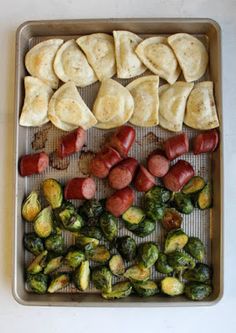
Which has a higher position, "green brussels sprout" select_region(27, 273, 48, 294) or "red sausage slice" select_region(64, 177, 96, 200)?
"red sausage slice" select_region(64, 177, 96, 200)

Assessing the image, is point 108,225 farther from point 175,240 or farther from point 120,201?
point 175,240

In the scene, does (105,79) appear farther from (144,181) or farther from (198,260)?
(198,260)

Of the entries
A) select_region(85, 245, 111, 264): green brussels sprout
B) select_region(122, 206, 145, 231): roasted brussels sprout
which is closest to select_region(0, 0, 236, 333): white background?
select_region(85, 245, 111, 264): green brussels sprout

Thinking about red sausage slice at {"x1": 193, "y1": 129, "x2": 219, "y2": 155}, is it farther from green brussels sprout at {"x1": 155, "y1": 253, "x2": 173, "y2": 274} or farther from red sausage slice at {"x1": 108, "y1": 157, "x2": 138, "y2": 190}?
green brussels sprout at {"x1": 155, "y1": 253, "x2": 173, "y2": 274}

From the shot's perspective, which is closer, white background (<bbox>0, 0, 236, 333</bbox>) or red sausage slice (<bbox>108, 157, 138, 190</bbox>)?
red sausage slice (<bbox>108, 157, 138, 190</bbox>)

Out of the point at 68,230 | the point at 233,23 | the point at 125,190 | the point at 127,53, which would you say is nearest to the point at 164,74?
the point at 127,53

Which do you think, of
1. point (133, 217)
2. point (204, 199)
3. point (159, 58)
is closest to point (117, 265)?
point (133, 217)

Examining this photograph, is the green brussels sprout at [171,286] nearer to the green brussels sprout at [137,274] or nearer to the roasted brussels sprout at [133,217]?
the green brussels sprout at [137,274]
